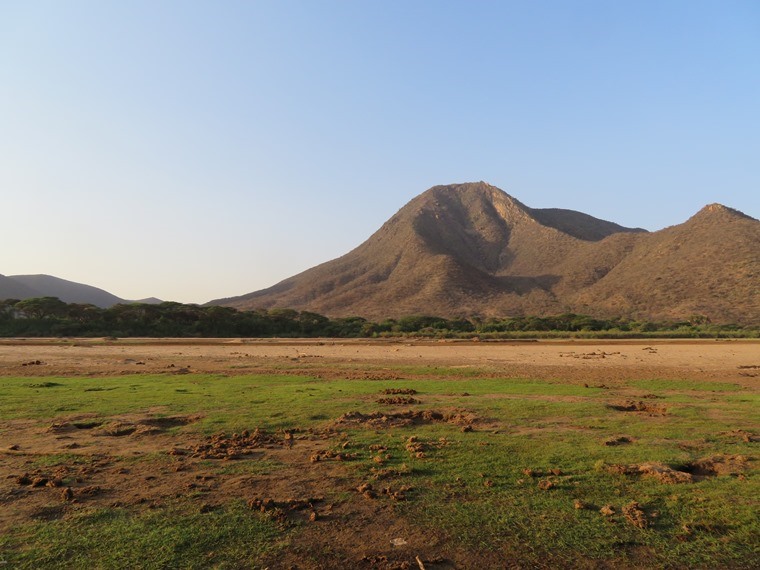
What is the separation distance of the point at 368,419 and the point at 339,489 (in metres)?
4.70

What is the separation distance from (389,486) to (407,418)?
15.6 feet

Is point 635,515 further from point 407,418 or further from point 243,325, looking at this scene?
point 243,325

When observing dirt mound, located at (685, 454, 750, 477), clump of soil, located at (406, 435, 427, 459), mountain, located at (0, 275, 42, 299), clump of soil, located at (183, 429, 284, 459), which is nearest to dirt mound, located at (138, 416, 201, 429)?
clump of soil, located at (183, 429, 284, 459)

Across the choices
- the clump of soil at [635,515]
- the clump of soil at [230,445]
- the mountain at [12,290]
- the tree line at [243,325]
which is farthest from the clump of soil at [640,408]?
the mountain at [12,290]

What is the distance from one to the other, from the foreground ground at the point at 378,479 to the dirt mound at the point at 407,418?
66 mm

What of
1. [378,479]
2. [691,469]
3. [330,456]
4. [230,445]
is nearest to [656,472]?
[691,469]

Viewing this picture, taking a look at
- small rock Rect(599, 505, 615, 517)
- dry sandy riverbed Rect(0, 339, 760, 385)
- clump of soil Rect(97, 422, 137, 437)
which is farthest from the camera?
dry sandy riverbed Rect(0, 339, 760, 385)

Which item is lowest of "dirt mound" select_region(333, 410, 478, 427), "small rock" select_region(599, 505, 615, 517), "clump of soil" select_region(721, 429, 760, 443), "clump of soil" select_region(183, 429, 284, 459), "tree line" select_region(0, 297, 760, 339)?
"small rock" select_region(599, 505, 615, 517)

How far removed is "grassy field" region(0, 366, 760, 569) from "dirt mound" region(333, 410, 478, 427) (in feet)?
0.22

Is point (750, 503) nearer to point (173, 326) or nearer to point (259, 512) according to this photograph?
point (259, 512)

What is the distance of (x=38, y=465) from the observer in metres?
8.20

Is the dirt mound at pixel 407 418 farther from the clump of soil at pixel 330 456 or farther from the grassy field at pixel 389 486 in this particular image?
the clump of soil at pixel 330 456

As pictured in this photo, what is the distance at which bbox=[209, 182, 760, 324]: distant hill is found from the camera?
8369 centimetres

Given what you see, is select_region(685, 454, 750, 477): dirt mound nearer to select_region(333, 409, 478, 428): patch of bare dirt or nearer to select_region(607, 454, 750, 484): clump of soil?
select_region(607, 454, 750, 484): clump of soil
